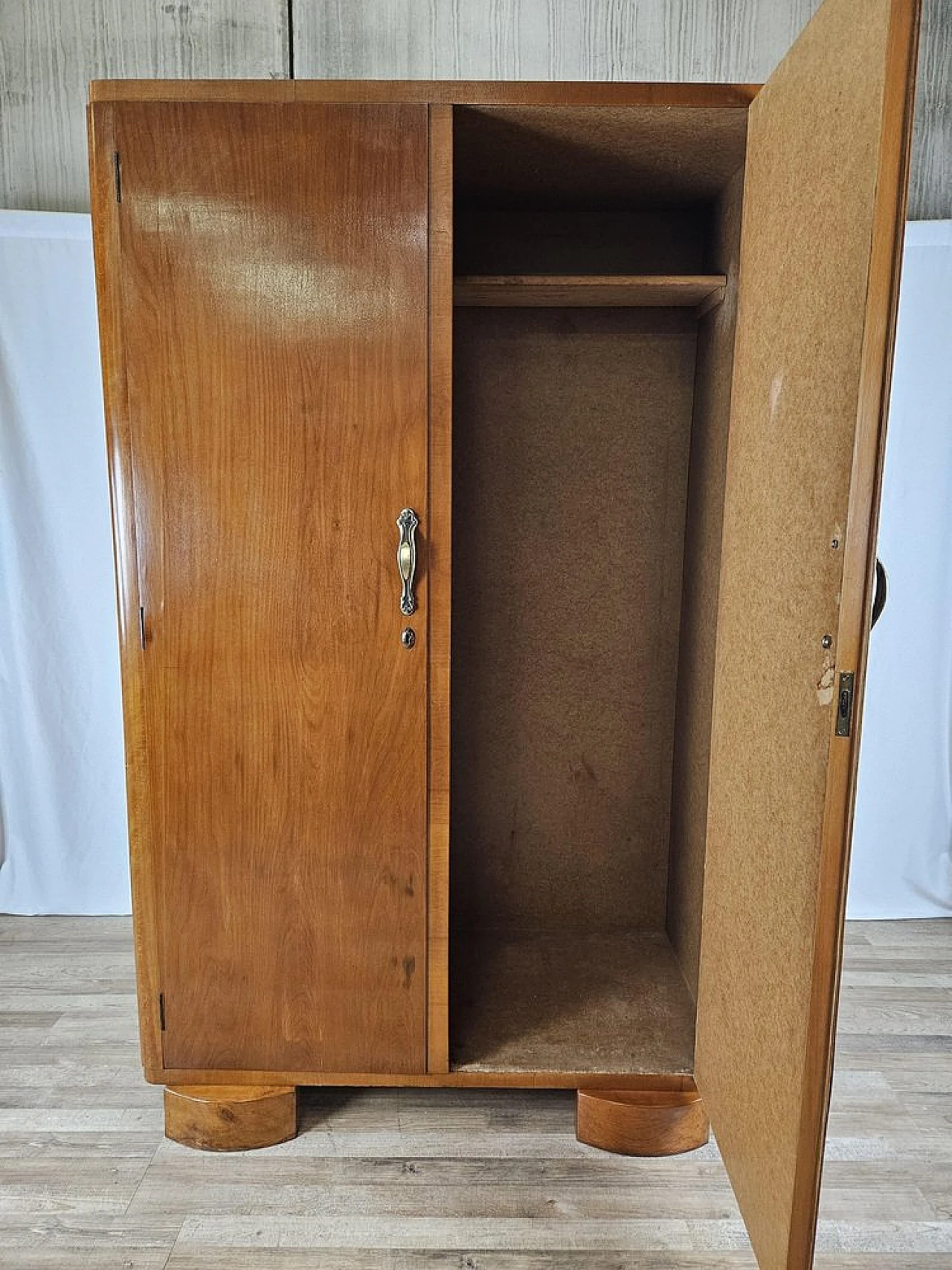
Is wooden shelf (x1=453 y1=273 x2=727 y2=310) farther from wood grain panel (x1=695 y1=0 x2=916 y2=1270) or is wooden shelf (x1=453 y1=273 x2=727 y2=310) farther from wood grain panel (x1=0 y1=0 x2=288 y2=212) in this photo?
wood grain panel (x1=0 y1=0 x2=288 y2=212)

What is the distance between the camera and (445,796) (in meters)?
1.56

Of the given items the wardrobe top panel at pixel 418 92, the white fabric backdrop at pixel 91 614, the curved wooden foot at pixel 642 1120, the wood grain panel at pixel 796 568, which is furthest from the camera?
the white fabric backdrop at pixel 91 614

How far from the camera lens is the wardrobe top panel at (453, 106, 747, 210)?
1462 mm

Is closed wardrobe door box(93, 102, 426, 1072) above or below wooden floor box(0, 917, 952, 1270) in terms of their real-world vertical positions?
above

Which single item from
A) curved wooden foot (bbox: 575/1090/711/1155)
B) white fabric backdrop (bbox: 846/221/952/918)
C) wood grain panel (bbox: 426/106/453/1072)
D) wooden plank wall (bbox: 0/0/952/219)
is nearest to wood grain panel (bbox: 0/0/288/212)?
wooden plank wall (bbox: 0/0/952/219)

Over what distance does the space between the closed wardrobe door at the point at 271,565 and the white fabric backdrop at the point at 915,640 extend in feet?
4.98

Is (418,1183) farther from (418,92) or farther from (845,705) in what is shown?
(418,92)

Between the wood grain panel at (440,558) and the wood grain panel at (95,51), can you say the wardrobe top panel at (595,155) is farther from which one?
the wood grain panel at (95,51)

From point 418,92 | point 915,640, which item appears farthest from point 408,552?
point 915,640

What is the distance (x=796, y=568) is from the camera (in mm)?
1173

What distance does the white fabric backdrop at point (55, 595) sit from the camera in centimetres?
230

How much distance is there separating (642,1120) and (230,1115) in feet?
2.44

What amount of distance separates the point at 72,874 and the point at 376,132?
208cm

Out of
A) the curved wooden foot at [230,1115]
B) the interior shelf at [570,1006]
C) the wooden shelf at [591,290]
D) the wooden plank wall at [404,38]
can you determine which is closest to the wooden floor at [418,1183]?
the curved wooden foot at [230,1115]
